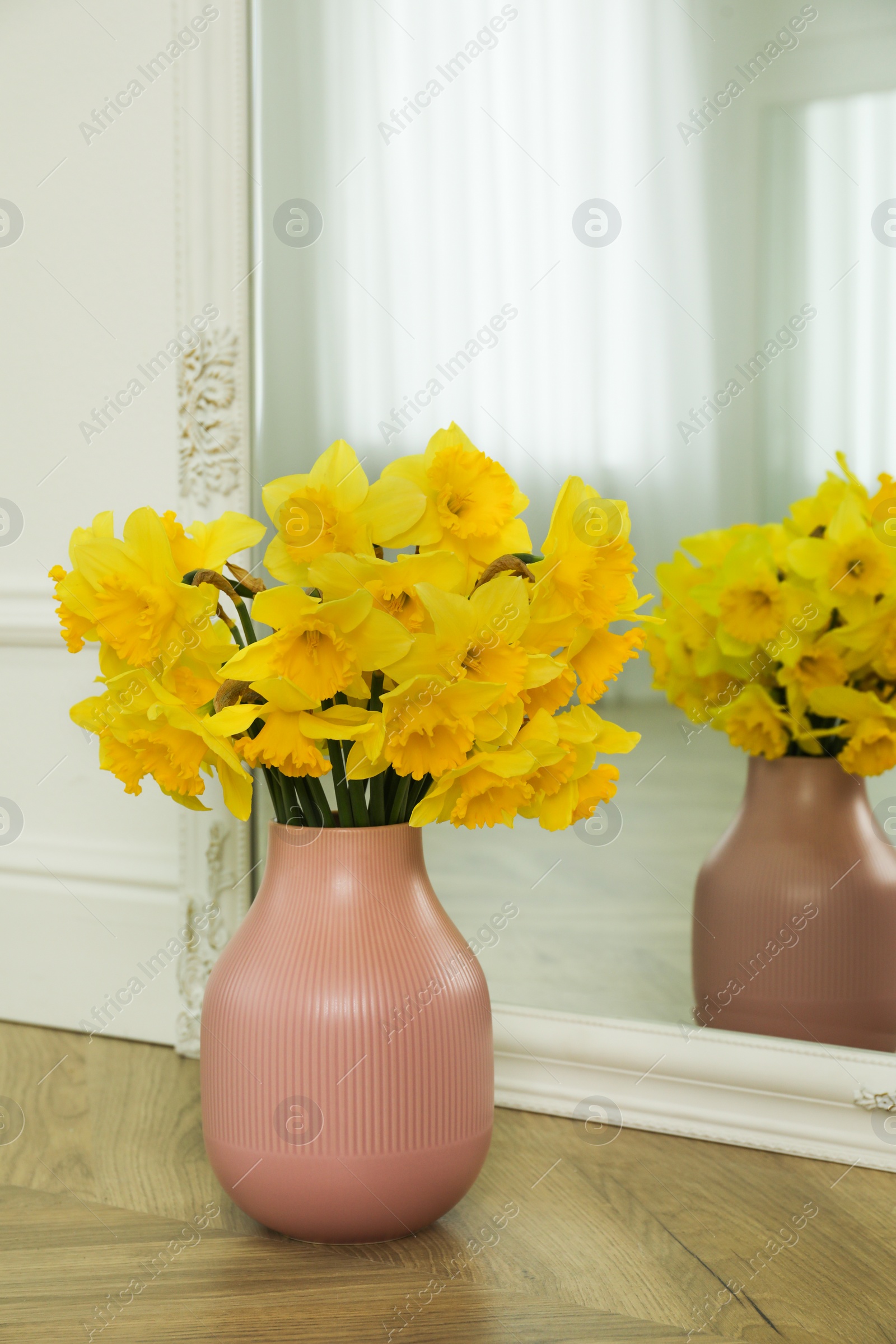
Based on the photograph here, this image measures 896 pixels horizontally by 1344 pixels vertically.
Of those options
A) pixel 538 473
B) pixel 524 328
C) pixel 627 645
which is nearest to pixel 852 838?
pixel 627 645

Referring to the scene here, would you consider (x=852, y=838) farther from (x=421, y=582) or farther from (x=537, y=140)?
(x=537, y=140)

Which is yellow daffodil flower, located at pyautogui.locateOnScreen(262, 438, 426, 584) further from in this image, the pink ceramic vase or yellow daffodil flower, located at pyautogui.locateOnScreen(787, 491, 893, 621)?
yellow daffodil flower, located at pyautogui.locateOnScreen(787, 491, 893, 621)

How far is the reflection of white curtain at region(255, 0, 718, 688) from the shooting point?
89cm

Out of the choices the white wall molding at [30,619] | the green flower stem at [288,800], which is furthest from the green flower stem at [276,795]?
the white wall molding at [30,619]

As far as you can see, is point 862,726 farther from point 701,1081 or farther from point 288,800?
point 288,800

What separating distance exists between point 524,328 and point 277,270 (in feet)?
0.79

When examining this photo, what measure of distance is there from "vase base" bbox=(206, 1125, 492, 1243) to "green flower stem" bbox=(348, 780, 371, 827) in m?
0.19

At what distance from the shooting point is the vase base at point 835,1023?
84 cm

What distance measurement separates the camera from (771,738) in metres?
0.86

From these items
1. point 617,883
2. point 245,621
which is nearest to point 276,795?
point 245,621

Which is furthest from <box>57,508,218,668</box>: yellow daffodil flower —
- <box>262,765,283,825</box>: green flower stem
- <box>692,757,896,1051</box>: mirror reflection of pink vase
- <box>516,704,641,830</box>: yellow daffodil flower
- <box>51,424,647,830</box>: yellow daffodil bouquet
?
<box>692,757,896,1051</box>: mirror reflection of pink vase

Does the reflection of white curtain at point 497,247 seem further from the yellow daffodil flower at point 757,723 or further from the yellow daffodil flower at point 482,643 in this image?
the yellow daffodil flower at point 482,643

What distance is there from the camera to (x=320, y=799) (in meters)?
0.71

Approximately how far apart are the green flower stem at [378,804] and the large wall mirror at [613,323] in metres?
0.26
